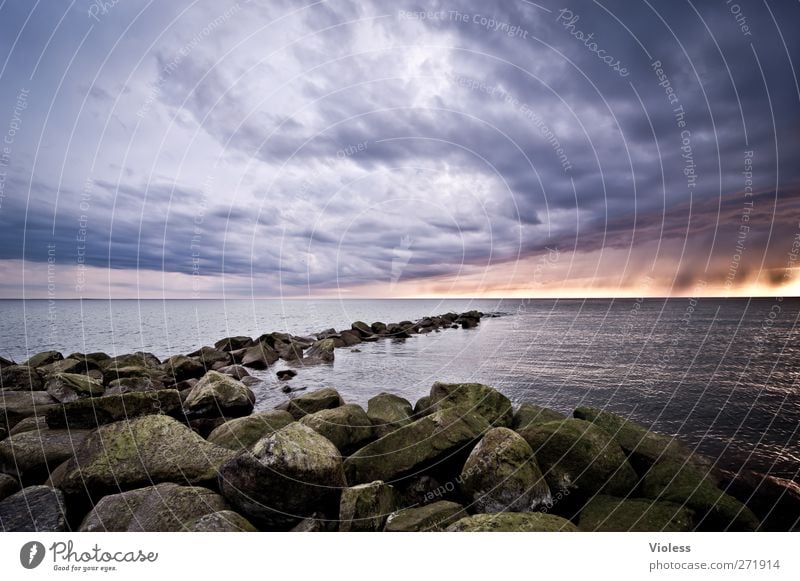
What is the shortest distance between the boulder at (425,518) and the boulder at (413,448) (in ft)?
5.32

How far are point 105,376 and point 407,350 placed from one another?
72.8 ft

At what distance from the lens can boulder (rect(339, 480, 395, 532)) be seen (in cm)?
571

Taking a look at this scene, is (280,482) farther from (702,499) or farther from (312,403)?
(702,499)

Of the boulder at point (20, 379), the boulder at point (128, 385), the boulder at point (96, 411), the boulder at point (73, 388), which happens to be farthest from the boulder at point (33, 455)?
the boulder at point (20, 379)

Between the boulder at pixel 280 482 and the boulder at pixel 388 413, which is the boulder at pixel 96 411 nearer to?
the boulder at pixel 280 482

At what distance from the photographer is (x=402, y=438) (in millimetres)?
7855

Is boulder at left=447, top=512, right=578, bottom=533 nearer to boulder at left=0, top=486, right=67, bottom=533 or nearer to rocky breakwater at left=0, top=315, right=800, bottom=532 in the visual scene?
rocky breakwater at left=0, top=315, right=800, bottom=532

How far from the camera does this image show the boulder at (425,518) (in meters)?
5.46

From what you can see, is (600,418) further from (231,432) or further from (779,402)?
(779,402)

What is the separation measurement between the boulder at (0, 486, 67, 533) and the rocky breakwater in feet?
0.05

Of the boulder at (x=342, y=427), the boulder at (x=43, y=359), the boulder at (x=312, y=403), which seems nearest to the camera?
the boulder at (x=342, y=427)

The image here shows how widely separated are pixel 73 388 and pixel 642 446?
61.1 feet

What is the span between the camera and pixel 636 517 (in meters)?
6.05

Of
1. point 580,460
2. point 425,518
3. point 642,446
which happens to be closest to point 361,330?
point 642,446
